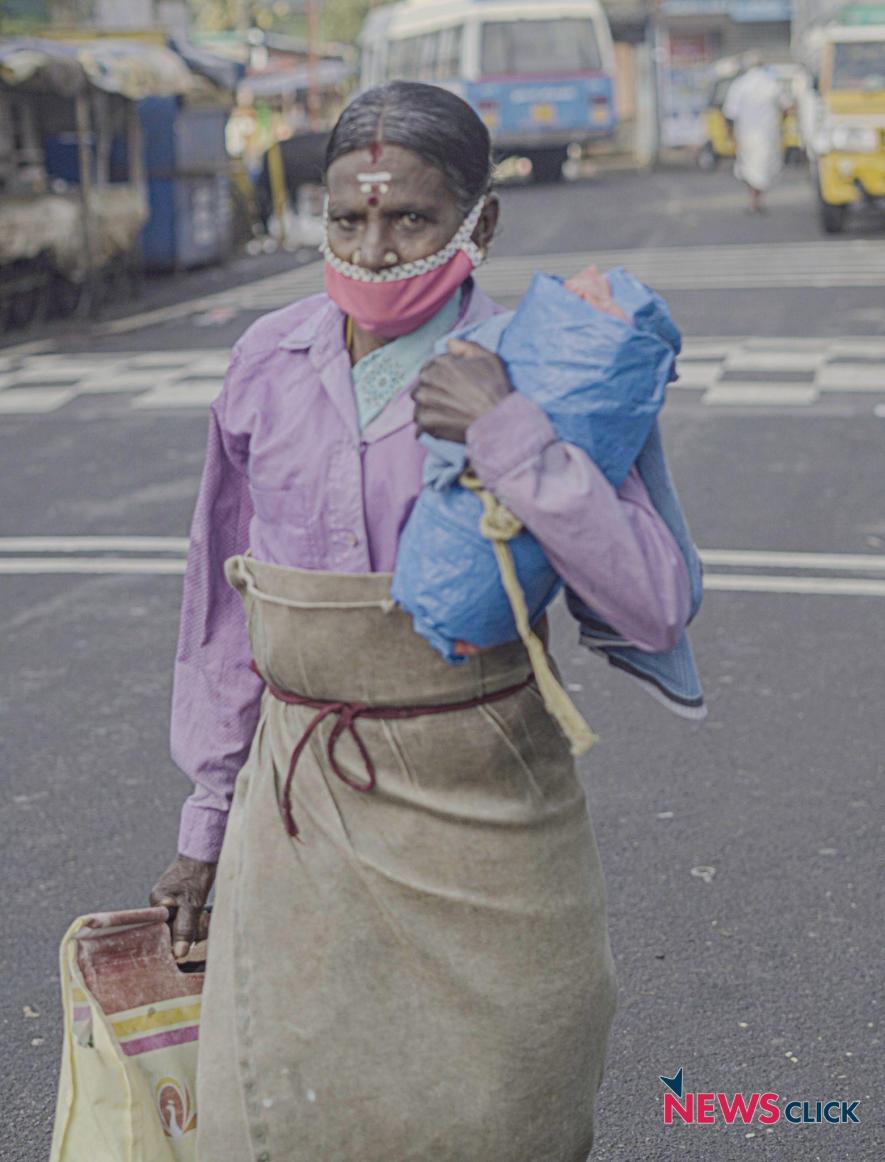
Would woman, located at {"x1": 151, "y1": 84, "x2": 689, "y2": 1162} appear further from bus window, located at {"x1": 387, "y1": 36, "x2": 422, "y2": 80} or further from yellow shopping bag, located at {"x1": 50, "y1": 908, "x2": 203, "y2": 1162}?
bus window, located at {"x1": 387, "y1": 36, "x2": 422, "y2": 80}

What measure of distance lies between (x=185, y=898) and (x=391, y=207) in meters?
1.00

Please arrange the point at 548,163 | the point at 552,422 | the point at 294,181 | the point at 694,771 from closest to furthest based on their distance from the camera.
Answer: the point at 552,422
the point at 694,771
the point at 294,181
the point at 548,163

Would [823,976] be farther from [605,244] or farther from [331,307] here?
[605,244]

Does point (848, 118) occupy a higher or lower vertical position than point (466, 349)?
lower

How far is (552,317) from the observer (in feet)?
6.80

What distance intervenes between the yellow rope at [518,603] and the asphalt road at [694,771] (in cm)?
165

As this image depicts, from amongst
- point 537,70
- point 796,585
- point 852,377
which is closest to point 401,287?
point 796,585

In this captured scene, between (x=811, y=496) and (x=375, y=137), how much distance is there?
6.75 meters

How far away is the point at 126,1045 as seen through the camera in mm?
2400

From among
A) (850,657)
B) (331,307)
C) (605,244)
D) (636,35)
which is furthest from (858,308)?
(636,35)

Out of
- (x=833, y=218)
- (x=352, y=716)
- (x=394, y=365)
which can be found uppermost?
(x=394, y=365)

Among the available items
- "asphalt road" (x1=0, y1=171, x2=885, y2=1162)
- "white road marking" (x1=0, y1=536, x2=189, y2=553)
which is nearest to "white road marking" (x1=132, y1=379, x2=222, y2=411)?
"asphalt road" (x1=0, y1=171, x2=885, y2=1162)

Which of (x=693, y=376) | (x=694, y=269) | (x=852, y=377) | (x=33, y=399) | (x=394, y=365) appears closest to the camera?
(x=394, y=365)

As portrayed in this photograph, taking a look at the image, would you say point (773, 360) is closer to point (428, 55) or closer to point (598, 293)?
point (598, 293)
